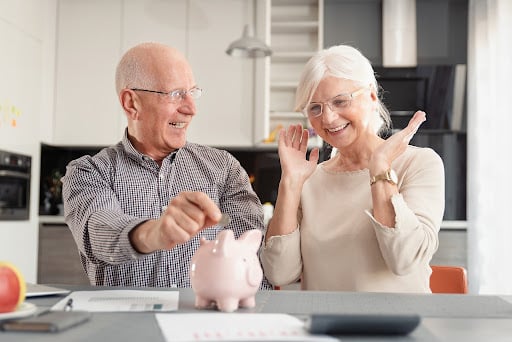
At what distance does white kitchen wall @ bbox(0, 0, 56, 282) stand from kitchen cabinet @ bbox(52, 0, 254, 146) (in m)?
0.13

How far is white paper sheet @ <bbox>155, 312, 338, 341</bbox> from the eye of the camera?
913 mm

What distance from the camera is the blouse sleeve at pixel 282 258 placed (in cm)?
169

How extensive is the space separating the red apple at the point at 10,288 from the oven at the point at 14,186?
3115mm

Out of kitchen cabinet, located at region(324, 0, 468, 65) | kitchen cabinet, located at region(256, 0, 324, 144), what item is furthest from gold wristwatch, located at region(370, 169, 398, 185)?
kitchen cabinet, located at region(324, 0, 468, 65)

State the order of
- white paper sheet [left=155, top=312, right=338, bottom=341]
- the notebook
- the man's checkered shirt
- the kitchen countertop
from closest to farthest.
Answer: white paper sheet [left=155, top=312, right=338, bottom=341]
the notebook
the man's checkered shirt
the kitchen countertop

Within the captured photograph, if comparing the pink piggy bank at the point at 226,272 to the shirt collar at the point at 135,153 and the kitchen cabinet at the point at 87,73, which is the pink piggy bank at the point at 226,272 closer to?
the shirt collar at the point at 135,153

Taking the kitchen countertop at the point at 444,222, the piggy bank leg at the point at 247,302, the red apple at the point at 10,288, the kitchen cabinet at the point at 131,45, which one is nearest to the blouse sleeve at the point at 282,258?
the piggy bank leg at the point at 247,302

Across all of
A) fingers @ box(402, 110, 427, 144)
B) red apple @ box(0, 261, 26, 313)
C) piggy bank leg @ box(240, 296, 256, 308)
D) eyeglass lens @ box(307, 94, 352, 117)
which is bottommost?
piggy bank leg @ box(240, 296, 256, 308)

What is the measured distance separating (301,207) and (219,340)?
97 centimetres

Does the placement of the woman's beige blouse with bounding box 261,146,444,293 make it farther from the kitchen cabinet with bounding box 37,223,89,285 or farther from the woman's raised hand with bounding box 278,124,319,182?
the kitchen cabinet with bounding box 37,223,89,285

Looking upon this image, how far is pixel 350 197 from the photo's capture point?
5.82ft

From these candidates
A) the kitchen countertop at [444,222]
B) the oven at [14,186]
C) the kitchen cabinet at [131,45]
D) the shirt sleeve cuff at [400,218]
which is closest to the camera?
the shirt sleeve cuff at [400,218]

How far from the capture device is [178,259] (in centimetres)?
174

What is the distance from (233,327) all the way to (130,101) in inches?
39.8
